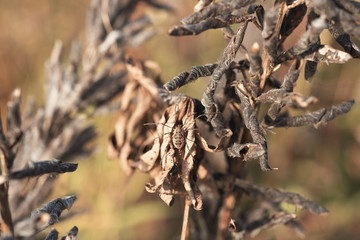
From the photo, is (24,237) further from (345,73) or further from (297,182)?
(345,73)

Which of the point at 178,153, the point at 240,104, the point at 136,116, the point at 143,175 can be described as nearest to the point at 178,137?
the point at 178,153

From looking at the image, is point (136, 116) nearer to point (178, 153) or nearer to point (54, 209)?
point (178, 153)

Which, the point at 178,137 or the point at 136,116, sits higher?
the point at 178,137

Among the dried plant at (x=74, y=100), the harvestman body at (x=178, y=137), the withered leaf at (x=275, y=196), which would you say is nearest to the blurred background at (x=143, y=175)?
the dried plant at (x=74, y=100)

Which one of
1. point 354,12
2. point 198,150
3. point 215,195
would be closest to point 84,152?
→ point 215,195

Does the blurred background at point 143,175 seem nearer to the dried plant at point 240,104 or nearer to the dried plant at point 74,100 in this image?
the dried plant at point 74,100

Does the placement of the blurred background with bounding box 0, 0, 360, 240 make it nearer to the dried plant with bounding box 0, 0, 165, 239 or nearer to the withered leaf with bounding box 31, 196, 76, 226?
the dried plant with bounding box 0, 0, 165, 239

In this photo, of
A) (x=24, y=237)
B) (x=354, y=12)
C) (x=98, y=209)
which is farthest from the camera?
(x=98, y=209)
